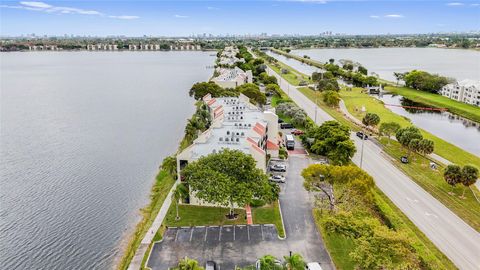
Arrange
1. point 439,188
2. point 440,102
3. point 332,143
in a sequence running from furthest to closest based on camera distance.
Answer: point 440,102, point 332,143, point 439,188

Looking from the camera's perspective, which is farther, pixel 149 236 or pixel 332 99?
pixel 332 99

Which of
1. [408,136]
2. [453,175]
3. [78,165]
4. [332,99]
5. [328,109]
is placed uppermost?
[332,99]

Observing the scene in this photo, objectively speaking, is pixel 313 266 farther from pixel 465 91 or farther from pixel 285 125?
pixel 465 91

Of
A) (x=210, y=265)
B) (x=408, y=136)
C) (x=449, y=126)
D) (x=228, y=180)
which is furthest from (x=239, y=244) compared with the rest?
(x=449, y=126)

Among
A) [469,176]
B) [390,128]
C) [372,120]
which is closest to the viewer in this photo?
[469,176]

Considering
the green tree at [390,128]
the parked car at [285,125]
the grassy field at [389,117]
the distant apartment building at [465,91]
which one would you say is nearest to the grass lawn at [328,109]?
the grassy field at [389,117]

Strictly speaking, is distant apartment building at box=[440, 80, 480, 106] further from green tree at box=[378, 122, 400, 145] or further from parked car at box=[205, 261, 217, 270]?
parked car at box=[205, 261, 217, 270]

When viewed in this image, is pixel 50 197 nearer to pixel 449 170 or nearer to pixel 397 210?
pixel 397 210

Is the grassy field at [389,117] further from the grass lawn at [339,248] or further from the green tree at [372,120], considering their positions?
the grass lawn at [339,248]
